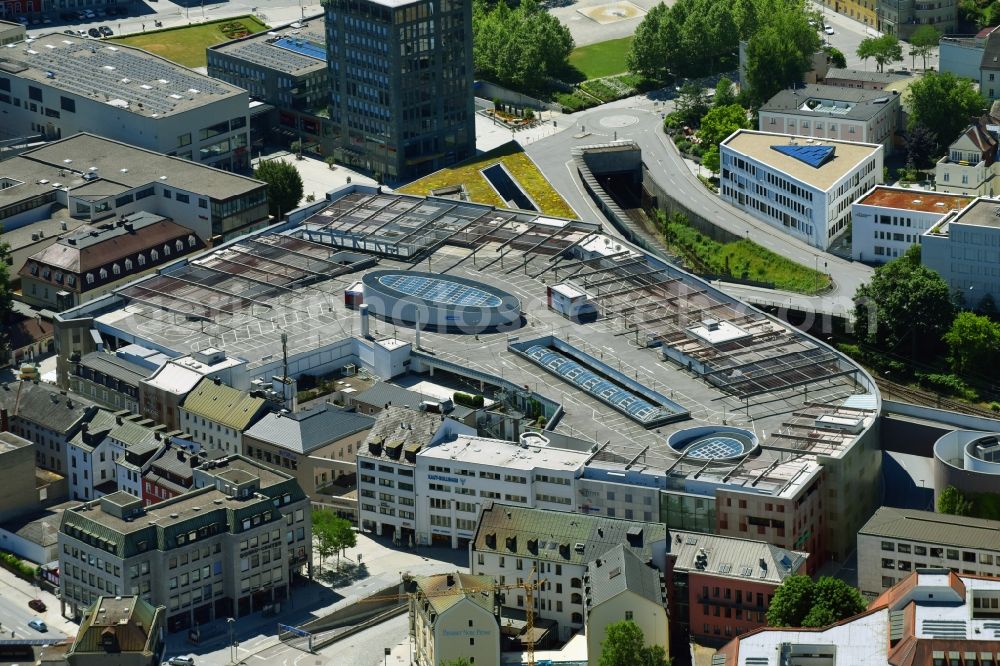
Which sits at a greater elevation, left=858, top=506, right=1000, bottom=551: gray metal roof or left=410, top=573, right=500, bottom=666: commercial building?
left=858, top=506, right=1000, bottom=551: gray metal roof

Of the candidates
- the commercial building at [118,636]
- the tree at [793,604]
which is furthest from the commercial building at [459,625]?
the tree at [793,604]

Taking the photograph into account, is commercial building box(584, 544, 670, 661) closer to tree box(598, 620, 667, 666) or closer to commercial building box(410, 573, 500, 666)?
tree box(598, 620, 667, 666)

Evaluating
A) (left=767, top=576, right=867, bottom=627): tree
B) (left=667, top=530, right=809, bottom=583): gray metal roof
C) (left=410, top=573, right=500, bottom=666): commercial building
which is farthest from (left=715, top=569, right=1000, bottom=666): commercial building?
(left=410, top=573, right=500, bottom=666): commercial building

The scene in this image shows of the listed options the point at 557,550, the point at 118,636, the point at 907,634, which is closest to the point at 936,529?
the point at 907,634

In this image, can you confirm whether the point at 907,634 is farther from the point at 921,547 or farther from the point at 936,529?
the point at 936,529

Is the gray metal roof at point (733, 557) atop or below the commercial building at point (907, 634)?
below

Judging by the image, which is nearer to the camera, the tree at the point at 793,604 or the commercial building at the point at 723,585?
the tree at the point at 793,604

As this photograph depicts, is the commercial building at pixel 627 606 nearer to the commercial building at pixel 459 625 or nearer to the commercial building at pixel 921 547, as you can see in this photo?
the commercial building at pixel 459 625
